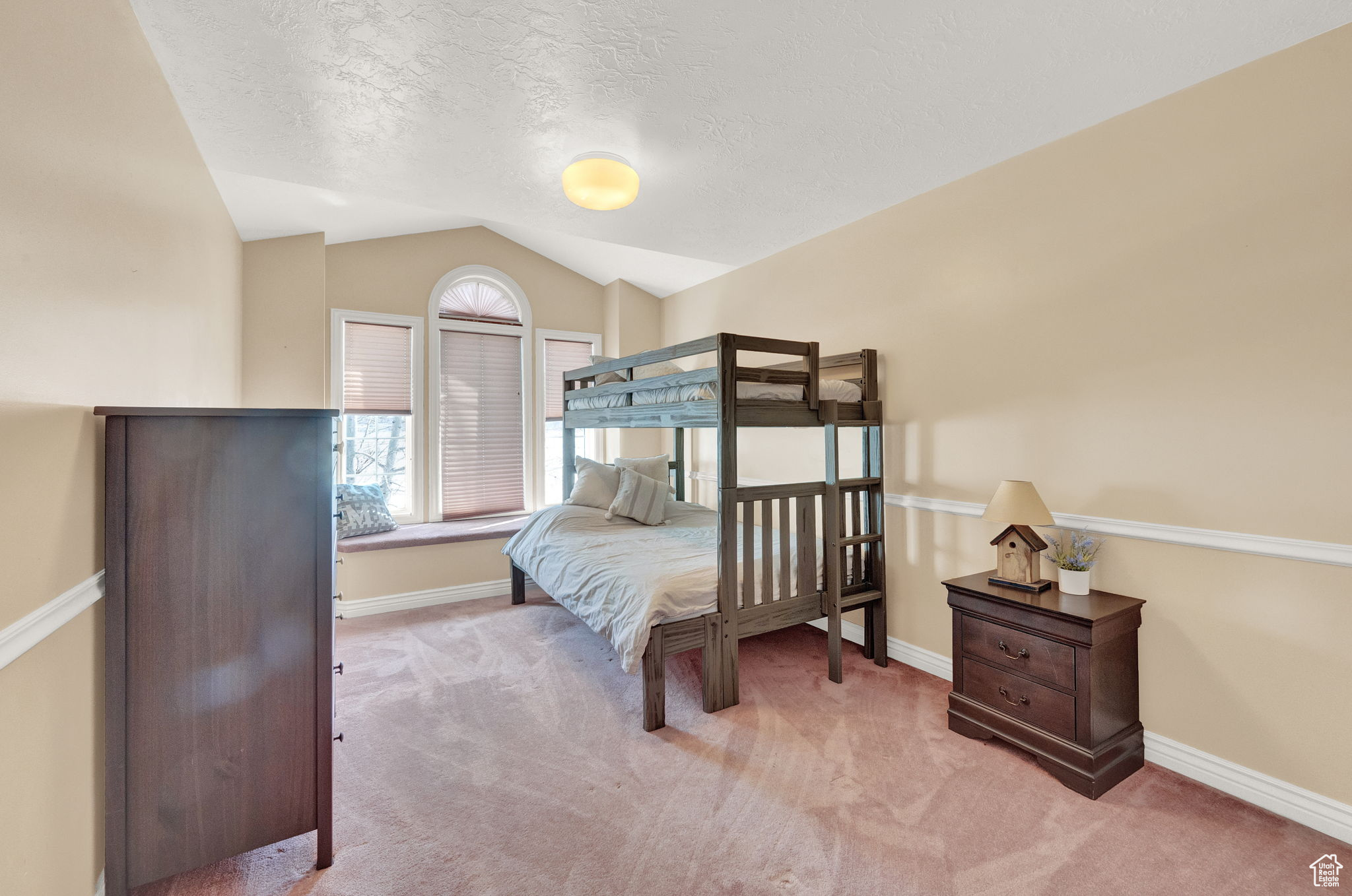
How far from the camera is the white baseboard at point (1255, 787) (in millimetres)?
1676

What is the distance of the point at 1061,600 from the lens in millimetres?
2057

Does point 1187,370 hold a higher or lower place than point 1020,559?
higher

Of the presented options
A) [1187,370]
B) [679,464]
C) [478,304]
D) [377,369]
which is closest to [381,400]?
[377,369]

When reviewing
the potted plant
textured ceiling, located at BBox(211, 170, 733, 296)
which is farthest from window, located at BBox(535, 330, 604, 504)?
the potted plant

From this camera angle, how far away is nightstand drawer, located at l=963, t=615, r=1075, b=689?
76.3 inches

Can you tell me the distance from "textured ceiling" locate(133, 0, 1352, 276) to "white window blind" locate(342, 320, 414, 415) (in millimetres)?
1689

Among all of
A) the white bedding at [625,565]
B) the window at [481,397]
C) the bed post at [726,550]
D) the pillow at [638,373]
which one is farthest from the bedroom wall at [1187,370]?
the window at [481,397]

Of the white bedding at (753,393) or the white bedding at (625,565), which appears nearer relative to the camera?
the white bedding at (625,565)

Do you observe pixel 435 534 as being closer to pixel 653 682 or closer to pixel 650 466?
pixel 650 466

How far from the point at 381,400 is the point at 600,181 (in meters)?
2.82

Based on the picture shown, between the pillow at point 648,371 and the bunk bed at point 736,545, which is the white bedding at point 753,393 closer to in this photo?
the bunk bed at point 736,545

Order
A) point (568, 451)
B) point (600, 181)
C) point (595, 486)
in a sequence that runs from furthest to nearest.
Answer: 1. point (568, 451)
2. point (595, 486)
3. point (600, 181)

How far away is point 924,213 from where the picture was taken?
110 inches

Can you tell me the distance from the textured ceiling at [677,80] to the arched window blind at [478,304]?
5.89 feet
